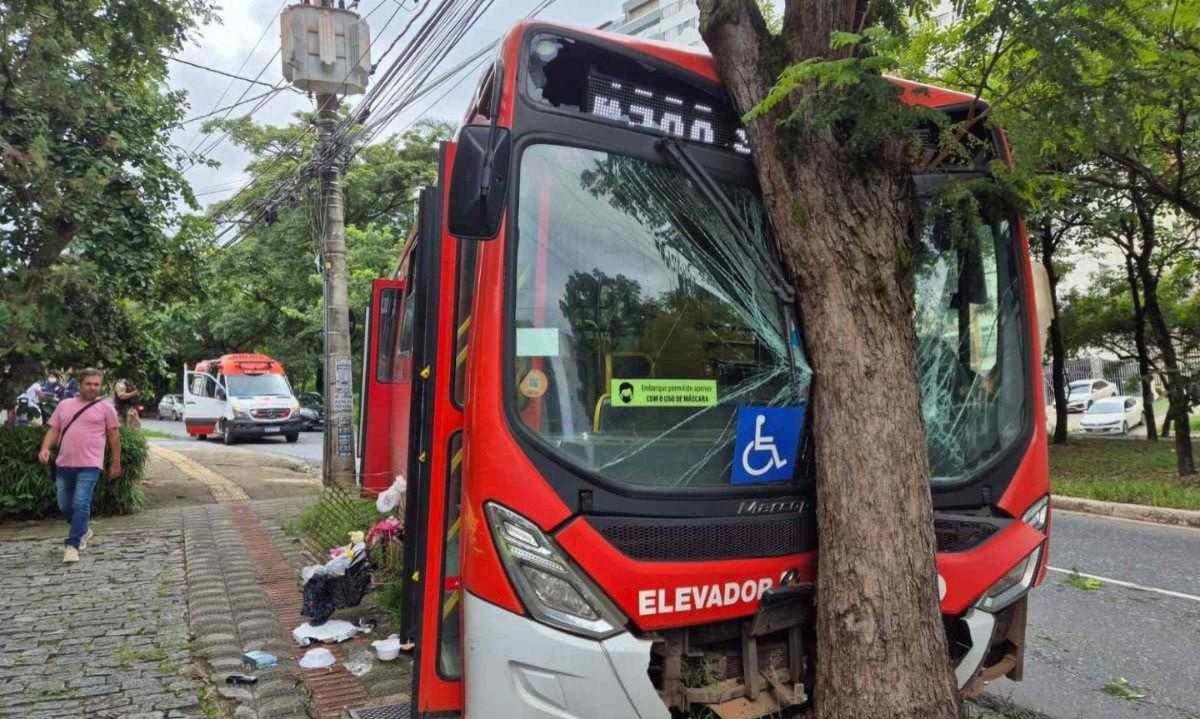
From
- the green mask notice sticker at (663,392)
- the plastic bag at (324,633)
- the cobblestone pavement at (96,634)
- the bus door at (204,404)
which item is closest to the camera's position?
the green mask notice sticker at (663,392)

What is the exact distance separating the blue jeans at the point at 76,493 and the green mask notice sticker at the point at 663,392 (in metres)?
6.31

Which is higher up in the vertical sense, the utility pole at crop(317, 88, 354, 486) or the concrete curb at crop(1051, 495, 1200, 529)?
the utility pole at crop(317, 88, 354, 486)

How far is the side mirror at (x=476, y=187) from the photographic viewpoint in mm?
2658

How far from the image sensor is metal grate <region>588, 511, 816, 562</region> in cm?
269

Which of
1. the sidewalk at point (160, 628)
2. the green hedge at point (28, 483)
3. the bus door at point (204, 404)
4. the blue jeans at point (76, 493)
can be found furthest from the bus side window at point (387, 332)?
the bus door at point (204, 404)

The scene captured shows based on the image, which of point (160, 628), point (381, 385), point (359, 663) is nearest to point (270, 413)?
point (381, 385)

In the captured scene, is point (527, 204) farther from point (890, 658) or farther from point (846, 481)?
point (890, 658)

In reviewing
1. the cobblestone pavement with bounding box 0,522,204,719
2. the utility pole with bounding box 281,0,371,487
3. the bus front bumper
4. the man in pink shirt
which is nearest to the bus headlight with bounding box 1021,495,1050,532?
the bus front bumper

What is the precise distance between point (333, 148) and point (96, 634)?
7.01 meters

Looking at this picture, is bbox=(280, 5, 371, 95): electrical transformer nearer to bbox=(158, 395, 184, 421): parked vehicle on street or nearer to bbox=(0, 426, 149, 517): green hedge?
bbox=(0, 426, 149, 517): green hedge

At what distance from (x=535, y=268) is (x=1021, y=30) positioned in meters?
1.79

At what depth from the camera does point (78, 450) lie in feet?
23.8

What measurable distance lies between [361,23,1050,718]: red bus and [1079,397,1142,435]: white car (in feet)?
77.9

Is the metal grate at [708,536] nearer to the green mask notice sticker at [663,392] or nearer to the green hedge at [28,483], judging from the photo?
the green mask notice sticker at [663,392]
